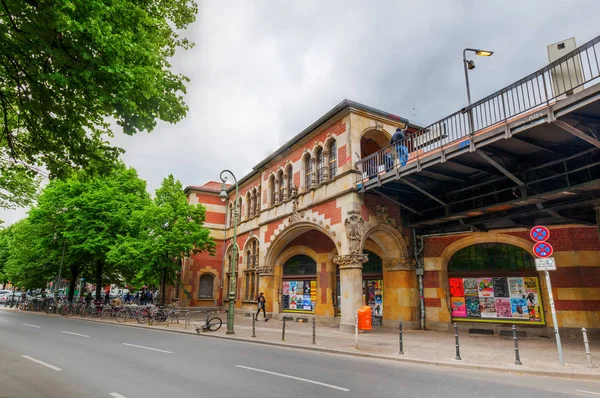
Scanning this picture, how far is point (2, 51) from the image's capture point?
5332 mm

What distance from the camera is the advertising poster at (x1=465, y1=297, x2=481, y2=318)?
14828mm

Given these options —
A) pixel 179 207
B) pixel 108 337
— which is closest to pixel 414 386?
pixel 108 337

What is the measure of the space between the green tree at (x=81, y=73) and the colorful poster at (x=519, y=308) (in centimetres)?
1464

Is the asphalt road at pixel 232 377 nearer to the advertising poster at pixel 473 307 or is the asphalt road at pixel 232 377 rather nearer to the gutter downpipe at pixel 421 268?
the gutter downpipe at pixel 421 268

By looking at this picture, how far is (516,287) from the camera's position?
14094mm

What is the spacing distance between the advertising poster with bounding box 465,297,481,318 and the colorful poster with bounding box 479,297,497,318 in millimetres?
138

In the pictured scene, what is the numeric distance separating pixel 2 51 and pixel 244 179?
23225 mm

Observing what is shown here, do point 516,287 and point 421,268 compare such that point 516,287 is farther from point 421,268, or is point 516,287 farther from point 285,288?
point 285,288

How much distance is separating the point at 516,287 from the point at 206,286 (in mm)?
24387

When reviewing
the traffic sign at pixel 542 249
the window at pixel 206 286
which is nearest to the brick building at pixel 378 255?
the traffic sign at pixel 542 249

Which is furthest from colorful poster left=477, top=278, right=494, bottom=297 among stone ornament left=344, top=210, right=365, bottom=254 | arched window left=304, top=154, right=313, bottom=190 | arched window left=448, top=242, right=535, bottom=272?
arched window left=304, top=154, right=313, bottom=190

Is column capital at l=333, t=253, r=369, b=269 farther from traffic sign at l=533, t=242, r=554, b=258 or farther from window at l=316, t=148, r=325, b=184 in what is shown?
A: traffic sign at l=533, t=242, r=554, b=258

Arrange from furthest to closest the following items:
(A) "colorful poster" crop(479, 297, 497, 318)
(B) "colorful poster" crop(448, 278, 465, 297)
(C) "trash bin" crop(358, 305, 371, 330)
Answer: (B) "colorful poster" crop(448, 278, 465, 297), (A) "colorful poster" crop(479, 297, 497, 318), (C) "trash bin" crop(358, 305, 371, 330)

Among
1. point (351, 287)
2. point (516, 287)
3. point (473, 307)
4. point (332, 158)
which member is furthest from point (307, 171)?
point (516, 287)
